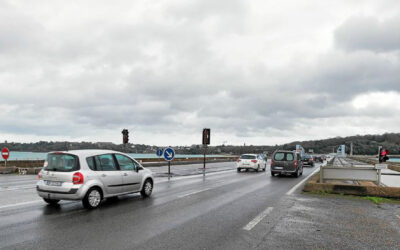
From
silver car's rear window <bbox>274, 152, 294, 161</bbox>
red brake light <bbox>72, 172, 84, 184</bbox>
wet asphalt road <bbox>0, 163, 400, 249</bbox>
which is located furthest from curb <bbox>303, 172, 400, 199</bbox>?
silver car's rear window <bbox>274, 152, 294, 161</bbox>

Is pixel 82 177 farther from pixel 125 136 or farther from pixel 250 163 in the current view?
pixel 250 163

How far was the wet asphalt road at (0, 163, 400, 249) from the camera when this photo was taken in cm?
548

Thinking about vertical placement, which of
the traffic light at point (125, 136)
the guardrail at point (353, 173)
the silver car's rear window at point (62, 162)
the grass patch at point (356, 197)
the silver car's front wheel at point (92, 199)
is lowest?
the grass patch at point (356, 197)

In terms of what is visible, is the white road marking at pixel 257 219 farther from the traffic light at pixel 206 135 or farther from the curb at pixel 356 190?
the traffic light at pixel 206 135

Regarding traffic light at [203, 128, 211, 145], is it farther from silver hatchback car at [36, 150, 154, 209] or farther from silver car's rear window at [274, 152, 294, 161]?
silver hatchback car at [36, 150, 154, 209]

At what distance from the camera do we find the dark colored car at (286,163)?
21.6 m

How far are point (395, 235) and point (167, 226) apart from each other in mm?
4549

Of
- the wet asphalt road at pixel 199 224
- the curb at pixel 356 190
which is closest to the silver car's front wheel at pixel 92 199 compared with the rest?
the wet asphalt road at pixel 199 224

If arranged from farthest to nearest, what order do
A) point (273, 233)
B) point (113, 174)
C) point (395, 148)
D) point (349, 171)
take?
point (395, 148), point (349, 171), point (113, 174), point (273, 233)

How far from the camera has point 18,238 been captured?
5609 millimetres

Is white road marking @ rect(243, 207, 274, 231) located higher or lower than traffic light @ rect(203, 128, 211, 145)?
lower

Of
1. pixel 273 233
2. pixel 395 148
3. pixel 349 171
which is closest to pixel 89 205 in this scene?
pixel 273 233

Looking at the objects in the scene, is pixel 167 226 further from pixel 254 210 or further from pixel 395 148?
pixel 395 148

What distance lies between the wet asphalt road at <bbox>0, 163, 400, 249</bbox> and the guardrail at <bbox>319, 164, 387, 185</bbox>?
2871 millimetres
